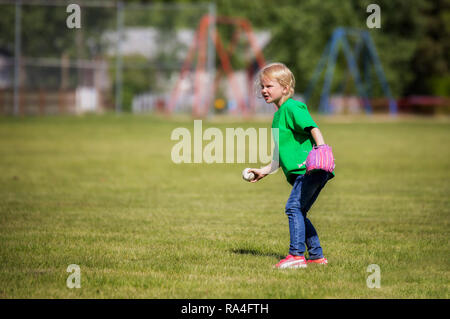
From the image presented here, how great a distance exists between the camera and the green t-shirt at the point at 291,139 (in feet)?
16.2

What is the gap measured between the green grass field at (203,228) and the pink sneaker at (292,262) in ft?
0.29

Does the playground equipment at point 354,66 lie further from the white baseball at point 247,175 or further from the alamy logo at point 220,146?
the white baseball at point 247,175

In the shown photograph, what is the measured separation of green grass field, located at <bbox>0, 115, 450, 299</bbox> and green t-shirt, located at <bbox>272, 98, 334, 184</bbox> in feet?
2.50

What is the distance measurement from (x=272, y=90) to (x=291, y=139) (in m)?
0.38

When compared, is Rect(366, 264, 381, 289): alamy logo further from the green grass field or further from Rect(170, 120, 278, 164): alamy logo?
Rect(170, 120, 278, 164): alamy logo

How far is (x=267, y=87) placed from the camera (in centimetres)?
502

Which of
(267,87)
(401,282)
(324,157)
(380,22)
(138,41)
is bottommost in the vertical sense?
(401,282)

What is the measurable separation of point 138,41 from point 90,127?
8.63 metres

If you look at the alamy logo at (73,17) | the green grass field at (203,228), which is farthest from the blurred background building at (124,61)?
the green grass field at (203,228)

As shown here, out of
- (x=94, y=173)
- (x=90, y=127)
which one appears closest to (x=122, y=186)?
(x=94, y=173)

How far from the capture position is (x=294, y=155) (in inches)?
196

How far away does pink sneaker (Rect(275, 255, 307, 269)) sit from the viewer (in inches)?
193
